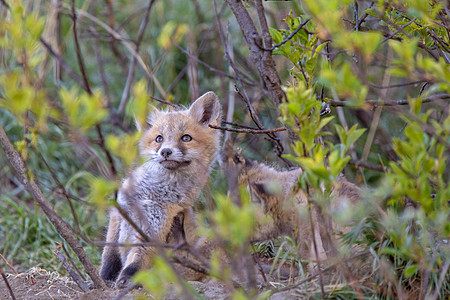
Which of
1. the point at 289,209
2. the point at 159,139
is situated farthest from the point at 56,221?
the point at 289,209

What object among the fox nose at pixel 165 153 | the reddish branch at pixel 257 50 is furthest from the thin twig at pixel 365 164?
the fox nose at pixel 165 153

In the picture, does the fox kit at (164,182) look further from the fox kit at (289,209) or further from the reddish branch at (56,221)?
the reddish branch at (56,221)

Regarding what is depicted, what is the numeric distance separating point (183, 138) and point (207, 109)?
44 centimetres

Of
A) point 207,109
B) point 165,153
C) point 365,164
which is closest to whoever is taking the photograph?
point 365,164

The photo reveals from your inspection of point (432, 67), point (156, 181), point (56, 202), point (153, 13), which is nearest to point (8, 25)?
point (432, 67)

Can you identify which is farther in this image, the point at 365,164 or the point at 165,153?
the point at 165,153

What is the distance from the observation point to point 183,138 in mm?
4078

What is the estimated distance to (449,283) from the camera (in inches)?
107

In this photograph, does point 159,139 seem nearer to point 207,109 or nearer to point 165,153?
point 165,153

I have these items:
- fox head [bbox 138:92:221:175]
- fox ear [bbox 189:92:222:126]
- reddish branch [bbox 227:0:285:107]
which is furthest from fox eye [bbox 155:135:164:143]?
reddish branch [bbox 227:0:285:107]

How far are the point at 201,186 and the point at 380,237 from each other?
1.58m

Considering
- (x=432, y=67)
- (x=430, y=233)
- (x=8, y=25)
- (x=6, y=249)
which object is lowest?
(x=6, y=249)

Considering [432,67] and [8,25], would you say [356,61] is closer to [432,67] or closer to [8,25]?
[432,67]

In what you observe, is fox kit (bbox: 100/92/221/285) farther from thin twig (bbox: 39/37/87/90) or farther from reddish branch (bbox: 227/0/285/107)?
Result: thin twig (bbox: 39/37/87/90)
